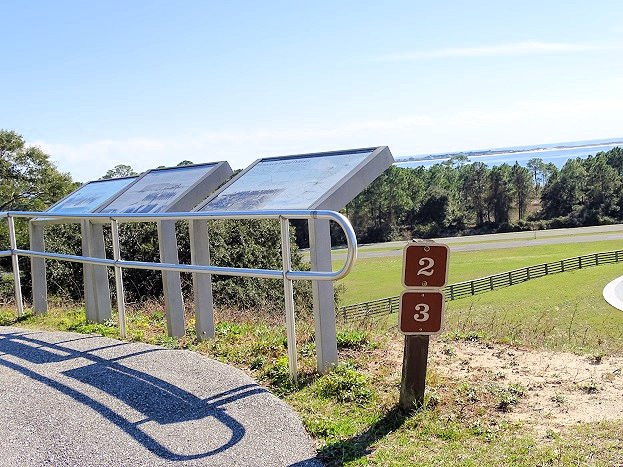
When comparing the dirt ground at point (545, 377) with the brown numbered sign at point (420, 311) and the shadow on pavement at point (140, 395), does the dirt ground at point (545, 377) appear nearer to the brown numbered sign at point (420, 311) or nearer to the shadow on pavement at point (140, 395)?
the brown numbered sign at point (420, 311)

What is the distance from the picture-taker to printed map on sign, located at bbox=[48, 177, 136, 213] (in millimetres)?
7452

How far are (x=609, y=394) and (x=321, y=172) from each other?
2535 mm

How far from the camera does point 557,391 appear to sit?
4379 millimetres

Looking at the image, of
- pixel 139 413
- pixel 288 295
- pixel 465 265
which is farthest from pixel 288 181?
pixel 465 265

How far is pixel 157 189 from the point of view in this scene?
267 inches

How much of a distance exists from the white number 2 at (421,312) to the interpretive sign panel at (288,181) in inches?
46.1

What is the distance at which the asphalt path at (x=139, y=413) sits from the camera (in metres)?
3.54

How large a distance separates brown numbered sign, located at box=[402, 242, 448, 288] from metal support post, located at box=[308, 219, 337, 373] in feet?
3.49

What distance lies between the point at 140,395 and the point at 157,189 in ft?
9.21

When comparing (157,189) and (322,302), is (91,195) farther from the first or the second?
(322,302)

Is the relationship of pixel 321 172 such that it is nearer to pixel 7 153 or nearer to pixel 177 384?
pixel 177 384

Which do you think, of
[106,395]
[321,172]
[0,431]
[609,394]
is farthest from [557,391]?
[0,431]

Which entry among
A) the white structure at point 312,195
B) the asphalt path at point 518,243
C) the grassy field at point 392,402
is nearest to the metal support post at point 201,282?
the white structure at point 312,195

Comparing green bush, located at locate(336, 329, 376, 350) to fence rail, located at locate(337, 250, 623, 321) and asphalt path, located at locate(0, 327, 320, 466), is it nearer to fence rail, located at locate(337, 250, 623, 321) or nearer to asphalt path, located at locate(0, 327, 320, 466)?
asphalt path, located at locate(0, 327, 320, 466)
